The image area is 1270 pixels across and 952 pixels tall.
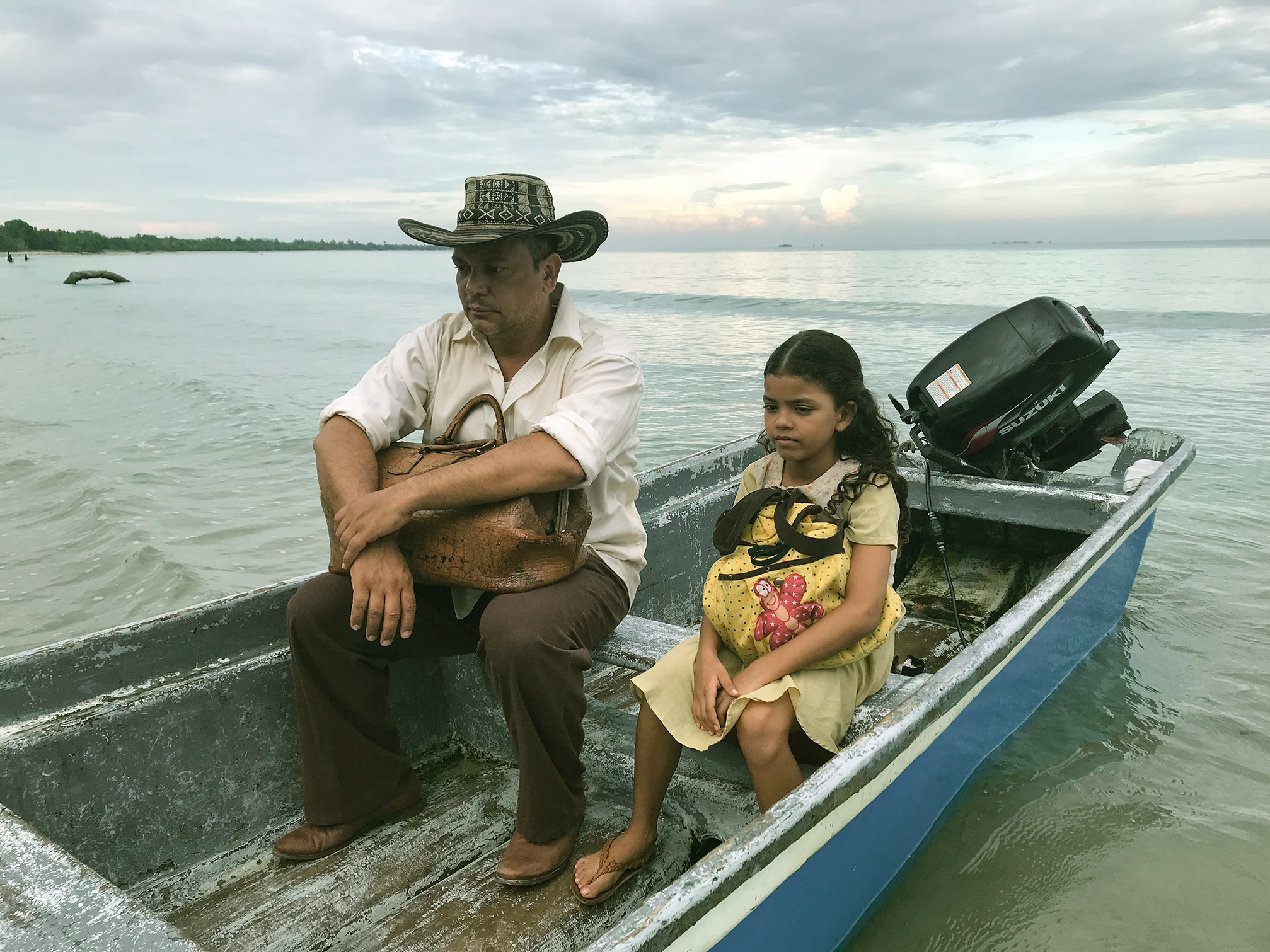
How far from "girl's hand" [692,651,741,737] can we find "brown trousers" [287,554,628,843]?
27 centimetres

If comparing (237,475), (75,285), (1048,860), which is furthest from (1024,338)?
(75,285)

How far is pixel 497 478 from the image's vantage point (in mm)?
2057

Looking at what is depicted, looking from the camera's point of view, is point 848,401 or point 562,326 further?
point 562,326

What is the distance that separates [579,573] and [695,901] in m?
1.04

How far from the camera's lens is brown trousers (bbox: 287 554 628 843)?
2.01 meters

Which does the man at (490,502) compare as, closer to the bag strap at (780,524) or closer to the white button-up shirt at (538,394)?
the white button-up shirt at (538,394)

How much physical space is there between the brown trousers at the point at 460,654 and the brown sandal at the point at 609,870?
0.12m

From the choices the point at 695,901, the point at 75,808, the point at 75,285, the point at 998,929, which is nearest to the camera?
the point at 695,901

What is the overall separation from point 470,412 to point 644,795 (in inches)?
44.0

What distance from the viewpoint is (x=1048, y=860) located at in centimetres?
298

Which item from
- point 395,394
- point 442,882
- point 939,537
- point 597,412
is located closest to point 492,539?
point 597,412

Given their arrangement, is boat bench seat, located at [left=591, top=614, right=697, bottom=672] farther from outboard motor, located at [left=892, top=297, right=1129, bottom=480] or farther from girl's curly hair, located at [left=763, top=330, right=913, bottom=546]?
outboard motor, located at [left=892, top=297, right=1129, bottom=480]

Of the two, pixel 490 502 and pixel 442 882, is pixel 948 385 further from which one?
pixel 442 882

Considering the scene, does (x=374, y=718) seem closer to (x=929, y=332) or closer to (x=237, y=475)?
(x=237, y=475)
